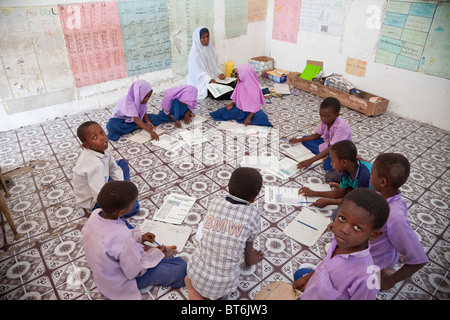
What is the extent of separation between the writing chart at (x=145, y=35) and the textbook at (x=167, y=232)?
294cm

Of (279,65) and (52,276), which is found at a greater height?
(279,65)

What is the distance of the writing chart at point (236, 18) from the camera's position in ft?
16.9

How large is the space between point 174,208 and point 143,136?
142 centimetres

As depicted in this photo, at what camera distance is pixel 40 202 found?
259 cm

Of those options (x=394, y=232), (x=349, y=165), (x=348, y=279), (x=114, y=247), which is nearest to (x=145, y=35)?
(x=349, y=165)

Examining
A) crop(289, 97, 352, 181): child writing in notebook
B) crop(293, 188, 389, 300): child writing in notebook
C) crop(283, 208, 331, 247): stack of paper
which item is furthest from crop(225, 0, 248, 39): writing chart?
crop(293, 188, 389, 300): child writing in notebook

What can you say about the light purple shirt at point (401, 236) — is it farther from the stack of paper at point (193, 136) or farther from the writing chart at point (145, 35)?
the writing chart at point (145, 35)

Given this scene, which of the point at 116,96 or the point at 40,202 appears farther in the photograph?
the point at 116,96

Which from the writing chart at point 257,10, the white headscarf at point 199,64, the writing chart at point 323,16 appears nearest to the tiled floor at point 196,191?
the white headscarf at point 199,64

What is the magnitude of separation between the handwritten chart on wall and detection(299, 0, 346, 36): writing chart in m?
0.71

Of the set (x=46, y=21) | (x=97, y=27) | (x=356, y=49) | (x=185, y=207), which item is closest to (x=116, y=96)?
(x=97, y=27)

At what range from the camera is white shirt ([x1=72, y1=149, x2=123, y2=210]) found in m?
2.26

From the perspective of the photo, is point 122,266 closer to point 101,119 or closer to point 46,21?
point 101,119
